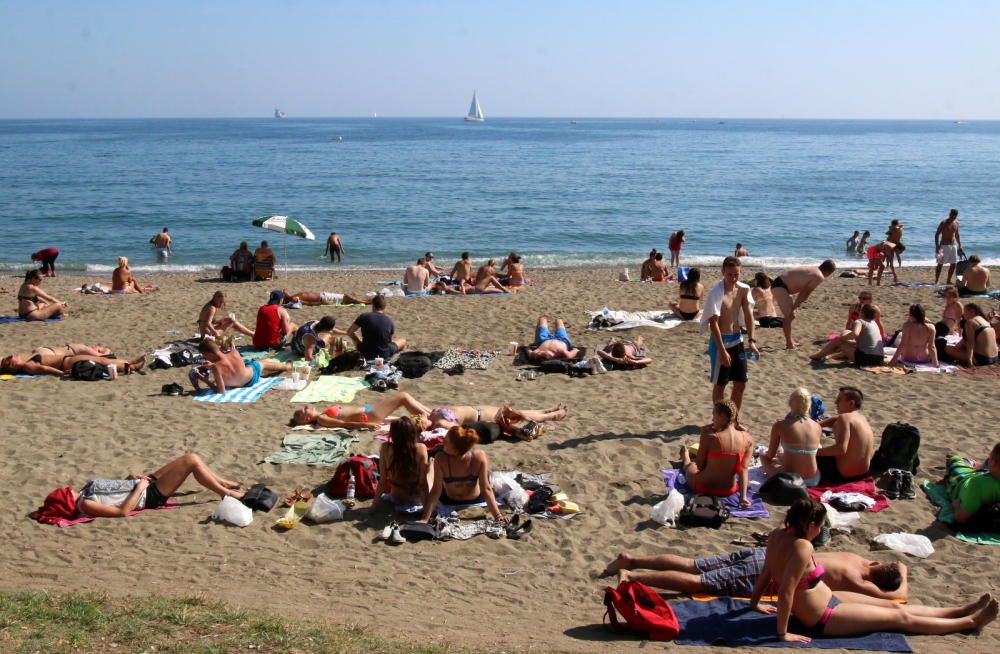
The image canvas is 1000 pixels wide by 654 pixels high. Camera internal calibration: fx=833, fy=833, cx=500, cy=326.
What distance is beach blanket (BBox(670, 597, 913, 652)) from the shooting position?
4.82 meters

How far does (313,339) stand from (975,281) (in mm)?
13249

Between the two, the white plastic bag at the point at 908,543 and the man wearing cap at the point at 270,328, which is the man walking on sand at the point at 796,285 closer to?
the white plastic bag at the point at 908,543

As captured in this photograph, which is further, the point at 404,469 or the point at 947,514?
the point at 404,469

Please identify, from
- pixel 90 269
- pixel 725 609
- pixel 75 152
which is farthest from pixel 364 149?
pixel 725 609

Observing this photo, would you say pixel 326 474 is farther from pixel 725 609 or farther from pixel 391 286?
pixel 391 286

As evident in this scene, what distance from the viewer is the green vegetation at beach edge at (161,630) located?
4352mm

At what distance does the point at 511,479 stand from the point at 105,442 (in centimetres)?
418

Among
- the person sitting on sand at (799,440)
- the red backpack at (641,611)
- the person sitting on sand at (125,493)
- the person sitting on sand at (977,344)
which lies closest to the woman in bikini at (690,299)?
the person sitting on sand at (977,344)

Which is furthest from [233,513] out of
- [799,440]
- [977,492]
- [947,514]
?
[977,492]

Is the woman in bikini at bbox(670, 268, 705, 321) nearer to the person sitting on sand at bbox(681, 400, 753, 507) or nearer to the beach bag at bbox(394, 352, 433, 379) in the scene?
the beach bag at bbox(394, 352, 433, 379)

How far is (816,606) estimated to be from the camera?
16.1ft

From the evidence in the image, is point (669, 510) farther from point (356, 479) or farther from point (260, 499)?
point (260, 499)

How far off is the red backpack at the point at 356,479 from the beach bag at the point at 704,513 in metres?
2.59

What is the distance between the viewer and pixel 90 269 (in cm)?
2572
